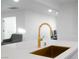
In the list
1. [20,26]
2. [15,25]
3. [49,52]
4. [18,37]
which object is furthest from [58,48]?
[15,25]

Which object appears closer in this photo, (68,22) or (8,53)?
(8,53)

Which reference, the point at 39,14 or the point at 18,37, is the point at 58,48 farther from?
the point at 39,14

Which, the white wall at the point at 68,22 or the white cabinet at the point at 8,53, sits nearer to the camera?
the white cabinet at the point at 8,53

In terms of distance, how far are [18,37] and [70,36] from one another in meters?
2.67

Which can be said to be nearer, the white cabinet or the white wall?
the white cabinet

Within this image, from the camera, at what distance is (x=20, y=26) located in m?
5.68

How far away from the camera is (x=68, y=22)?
391 cm

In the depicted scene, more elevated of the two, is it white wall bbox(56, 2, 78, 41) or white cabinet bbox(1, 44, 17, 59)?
white wall bbox(56, 2, 78, 41)

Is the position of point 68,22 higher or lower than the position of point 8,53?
higher

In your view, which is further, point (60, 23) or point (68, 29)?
point (60, 23)

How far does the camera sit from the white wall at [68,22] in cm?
375

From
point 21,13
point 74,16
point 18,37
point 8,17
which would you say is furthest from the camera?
point 8,17

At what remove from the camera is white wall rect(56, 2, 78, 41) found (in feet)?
12.3

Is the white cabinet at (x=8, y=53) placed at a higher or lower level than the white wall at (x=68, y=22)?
lower
